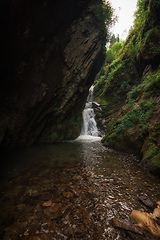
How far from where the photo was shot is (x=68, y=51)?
8.09 metres

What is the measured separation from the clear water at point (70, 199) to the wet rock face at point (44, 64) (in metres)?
3.10

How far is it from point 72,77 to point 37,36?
389cm

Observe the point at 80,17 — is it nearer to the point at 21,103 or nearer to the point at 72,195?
the point at 21,103

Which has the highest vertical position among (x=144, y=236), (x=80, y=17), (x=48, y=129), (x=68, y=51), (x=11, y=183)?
(x=80, y=17)

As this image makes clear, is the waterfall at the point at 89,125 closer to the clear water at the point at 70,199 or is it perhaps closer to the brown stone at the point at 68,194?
the clear water at the point at 70,199

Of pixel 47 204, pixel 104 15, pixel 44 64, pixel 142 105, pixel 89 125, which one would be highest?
pixel 104 15

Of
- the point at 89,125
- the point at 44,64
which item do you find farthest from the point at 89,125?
the point at 44,64

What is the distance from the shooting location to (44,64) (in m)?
6.79

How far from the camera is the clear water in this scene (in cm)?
178

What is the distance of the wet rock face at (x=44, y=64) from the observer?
14.5ft

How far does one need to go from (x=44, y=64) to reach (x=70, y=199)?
7051 mm

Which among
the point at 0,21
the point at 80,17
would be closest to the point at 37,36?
the point at 0,21

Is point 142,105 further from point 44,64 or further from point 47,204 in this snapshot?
point 47,204

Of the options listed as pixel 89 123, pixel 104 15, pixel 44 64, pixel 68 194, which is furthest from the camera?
pixel 89 123
